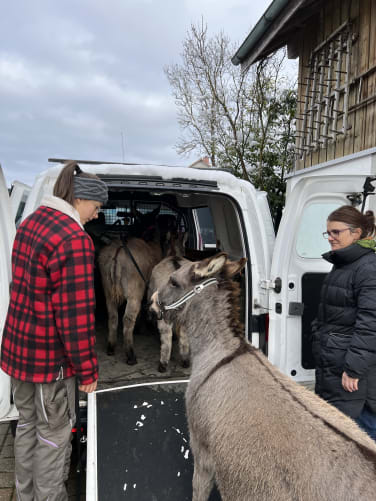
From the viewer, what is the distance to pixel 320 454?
1.45m

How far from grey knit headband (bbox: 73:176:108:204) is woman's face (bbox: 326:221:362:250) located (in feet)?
5.49

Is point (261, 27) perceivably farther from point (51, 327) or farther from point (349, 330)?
point (51, 327)

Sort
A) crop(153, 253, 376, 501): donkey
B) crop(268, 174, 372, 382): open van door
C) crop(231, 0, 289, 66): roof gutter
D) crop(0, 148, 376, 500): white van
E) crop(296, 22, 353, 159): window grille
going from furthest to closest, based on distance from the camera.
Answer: crop(296, 22, 353, 159): window grille, crop(231, 0, 289, 66): roof gutter, crop(268, 174, 372, 382): open van door, crop(0, 148, 376, 500): white van, crop(153, 253, 376, 501): donkey

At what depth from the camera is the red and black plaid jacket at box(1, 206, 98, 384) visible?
1918 millimetres

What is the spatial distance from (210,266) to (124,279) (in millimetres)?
2957

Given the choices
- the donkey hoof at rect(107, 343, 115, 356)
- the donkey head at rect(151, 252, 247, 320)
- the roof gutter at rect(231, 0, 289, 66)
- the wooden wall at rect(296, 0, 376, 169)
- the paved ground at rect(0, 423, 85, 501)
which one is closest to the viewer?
the donkey head at rect(151, 252, 247, 320)

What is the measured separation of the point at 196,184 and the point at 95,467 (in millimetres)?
2410

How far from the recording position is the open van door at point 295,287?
3.03m

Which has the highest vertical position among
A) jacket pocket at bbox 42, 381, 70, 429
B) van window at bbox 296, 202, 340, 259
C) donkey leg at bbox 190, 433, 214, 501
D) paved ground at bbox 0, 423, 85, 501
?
van window at bbox 296, 202, 340, 259

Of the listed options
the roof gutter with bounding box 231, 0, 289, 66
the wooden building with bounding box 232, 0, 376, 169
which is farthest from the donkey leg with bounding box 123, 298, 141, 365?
the roof gutter with bounding box 231, 0, 289, 66

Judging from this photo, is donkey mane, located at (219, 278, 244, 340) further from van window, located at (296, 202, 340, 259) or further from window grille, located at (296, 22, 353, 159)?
window grille, located at (296, 22, 353, 159)

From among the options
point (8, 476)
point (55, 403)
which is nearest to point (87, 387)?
point (55, 403)

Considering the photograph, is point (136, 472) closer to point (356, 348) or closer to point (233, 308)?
point (233, 308)

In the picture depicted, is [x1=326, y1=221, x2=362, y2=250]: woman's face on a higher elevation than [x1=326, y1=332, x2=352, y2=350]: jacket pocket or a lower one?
higher
